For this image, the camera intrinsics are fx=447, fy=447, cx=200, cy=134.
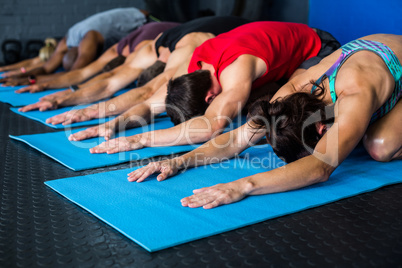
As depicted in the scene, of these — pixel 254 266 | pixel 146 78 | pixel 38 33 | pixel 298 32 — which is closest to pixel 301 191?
pixel 254 266

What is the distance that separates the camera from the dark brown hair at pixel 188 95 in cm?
266

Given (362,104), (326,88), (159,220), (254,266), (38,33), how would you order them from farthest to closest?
(38,33), (326,88), (362,104), (159,220), (254,266)

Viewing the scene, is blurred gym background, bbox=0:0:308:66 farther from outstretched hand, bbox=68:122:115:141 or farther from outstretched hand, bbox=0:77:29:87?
outstretched hand, bbox=68:122:115:141

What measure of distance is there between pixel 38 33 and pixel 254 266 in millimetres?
7196

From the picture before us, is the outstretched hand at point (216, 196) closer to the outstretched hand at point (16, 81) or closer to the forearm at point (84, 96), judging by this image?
the forearm at point (84, 96)

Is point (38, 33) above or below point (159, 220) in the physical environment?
below

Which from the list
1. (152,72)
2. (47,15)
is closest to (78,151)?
(152,72)

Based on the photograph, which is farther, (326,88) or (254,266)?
(326,88)

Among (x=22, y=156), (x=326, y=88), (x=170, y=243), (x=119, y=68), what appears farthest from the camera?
(x=119, y=68)

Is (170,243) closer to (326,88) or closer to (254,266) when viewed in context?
(254,266)

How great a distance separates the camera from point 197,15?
256 inches

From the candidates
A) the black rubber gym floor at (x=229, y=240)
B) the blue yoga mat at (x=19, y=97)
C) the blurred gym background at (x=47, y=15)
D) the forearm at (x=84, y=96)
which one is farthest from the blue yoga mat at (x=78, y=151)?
the blurred gym background at (x=47, y=15)

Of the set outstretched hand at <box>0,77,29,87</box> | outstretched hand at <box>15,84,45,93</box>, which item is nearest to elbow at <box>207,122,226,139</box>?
outstretched hand at <box>15,84,45,93</box>

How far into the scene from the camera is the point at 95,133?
2.88 meters
